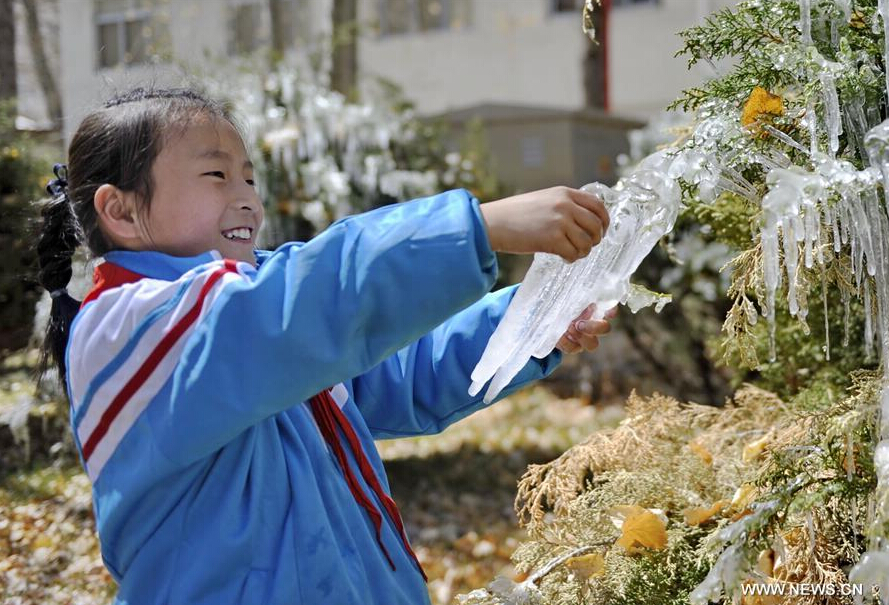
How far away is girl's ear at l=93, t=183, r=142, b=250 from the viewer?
6.10ft

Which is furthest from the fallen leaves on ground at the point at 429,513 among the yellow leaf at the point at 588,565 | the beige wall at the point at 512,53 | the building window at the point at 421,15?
the building window at the point at 421,15

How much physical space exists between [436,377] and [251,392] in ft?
2.16

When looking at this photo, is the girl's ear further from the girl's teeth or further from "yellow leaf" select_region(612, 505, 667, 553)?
"yellow leaf" select_region(612, 505, 667, 553)

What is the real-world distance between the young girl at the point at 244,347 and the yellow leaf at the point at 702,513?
549 millimetres

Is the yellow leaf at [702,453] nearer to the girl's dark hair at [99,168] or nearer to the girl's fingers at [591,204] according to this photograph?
the girl's fingers at [591,204]

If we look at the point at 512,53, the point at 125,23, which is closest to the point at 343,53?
the point at 512,53

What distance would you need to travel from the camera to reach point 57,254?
85.0 inches

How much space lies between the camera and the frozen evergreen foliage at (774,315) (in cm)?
164

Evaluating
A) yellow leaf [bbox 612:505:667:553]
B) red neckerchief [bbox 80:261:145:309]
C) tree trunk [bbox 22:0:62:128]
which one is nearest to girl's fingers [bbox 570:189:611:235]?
red neckerchief [bbox 80:261:145:309]

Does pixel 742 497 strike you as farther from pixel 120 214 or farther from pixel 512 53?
pixel 512 53

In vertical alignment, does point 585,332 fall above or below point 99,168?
below

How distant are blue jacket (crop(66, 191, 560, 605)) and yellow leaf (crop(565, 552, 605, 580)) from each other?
52 cm

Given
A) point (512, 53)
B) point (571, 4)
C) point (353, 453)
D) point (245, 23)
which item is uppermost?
point (571, 4)

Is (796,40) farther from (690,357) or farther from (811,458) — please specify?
(690,357)
